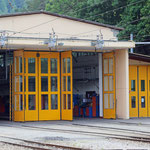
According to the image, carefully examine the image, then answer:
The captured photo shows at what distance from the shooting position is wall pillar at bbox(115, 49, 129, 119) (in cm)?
2761

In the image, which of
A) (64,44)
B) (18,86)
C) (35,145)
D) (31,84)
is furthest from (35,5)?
(35,145)

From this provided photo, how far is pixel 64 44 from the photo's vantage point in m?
26.0

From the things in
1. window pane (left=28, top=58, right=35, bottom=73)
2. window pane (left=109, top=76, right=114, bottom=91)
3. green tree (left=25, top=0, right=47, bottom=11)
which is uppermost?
green tree (left=25, top=0, right=47, bottom=11)

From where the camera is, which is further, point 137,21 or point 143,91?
point 137,21

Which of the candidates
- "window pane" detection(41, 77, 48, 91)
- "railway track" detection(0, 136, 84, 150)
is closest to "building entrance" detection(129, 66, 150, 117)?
"window pane" detection(41, 77, 48, 91)

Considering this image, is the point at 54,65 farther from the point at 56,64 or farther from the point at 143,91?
the point at 143,91

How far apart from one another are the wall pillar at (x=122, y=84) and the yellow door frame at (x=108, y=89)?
31cm

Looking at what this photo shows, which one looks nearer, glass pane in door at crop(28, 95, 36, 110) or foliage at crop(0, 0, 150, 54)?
glass pane in door at crop(28, 95, 36, 110)

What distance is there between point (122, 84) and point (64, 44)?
16.1 feet

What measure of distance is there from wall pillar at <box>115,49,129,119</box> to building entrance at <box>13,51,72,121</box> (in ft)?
11.1

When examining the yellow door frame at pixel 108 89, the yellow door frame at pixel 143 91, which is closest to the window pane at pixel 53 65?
the yellow door frame at pixel 108 89

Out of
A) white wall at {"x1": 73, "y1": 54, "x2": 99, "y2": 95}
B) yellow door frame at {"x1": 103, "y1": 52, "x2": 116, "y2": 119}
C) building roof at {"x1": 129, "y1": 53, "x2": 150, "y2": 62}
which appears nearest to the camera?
yellow door frame at {"x1": 103, "y1": 52, "x2": 116, "y2": 119}

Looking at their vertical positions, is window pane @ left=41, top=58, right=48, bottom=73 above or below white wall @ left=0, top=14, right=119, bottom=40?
below

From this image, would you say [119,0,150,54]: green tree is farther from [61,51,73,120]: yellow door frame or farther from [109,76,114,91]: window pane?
[61,51,73,120]: yellow door frame
